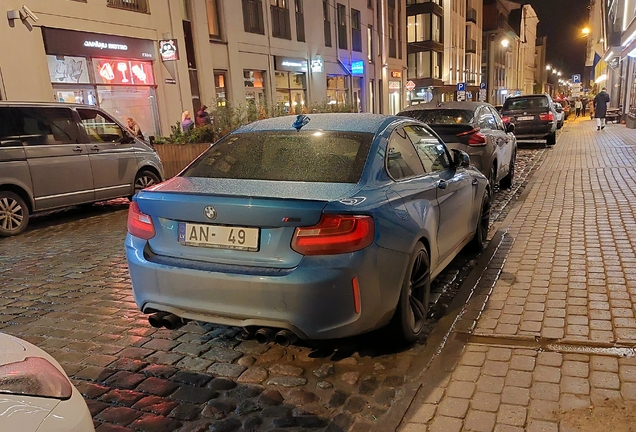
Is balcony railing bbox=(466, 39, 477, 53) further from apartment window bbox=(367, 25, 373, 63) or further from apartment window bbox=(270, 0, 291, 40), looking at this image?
apartment window bbox=(270, 0, 291, 40)

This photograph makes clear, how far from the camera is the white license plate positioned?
307cm

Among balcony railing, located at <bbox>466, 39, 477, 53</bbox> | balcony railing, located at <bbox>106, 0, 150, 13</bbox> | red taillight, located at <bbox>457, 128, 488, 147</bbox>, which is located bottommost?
red taillight, located at <bbox>457, 128, 488, 147</bbox>

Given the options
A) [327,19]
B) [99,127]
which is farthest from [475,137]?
[327,19]

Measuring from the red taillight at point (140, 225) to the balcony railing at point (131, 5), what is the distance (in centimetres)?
1401

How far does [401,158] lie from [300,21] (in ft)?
74.7

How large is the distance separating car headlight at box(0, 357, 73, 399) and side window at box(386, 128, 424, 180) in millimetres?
2542

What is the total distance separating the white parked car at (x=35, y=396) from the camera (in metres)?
1.55

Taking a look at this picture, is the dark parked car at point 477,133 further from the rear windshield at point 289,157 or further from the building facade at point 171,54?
the building facade at point 171,54

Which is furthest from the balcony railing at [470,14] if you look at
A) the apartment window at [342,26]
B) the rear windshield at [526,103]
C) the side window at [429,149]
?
the side window at [429,149]

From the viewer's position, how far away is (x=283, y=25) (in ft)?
77.1

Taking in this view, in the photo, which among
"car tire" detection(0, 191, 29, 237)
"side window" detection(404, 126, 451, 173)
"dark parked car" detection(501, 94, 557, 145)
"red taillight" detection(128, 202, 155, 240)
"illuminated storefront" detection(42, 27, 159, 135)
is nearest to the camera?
"red taillight" detection(128, 202, 155, 240)

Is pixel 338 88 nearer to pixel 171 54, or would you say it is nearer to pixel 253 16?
pixel 253 16

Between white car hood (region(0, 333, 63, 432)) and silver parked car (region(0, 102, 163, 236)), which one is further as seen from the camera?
silver parked car (region(0, 102, 163, 236))

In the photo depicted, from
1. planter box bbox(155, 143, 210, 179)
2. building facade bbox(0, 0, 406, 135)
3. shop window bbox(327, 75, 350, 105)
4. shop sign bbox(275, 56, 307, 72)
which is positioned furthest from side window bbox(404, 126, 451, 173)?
shop window bbox(327, 75, 350, 105)
